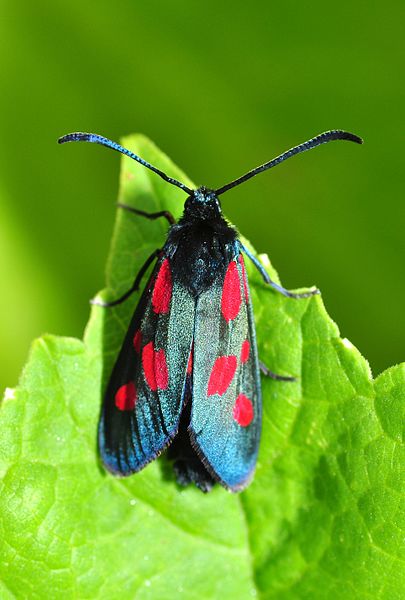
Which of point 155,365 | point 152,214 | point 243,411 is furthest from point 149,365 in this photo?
point 152,214

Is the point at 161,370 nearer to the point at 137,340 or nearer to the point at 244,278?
the point at 137,340

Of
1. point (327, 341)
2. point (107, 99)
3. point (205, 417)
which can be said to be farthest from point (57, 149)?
point (327, 341)

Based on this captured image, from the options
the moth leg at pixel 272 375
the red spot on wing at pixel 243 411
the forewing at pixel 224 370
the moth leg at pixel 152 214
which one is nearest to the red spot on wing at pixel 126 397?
the forewing at pixel 224 370

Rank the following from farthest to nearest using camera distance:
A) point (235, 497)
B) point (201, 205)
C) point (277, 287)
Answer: point (201, 205) → point (235, 497) → point (277, 287)

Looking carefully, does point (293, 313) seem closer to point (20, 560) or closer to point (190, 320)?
point (190, 320)

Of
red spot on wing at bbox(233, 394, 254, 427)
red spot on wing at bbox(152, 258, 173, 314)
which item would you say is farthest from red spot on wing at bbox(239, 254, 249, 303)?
red spot on wing at bbox(233, 394, 254, 427)

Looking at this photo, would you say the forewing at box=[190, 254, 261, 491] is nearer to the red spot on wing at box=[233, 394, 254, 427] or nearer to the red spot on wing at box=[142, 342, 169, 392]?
the red spot on wing at box=[233, 394, 254, 427]

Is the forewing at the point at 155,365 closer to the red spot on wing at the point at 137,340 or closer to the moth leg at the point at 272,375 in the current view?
the red spot on wing at the point at 137,340
